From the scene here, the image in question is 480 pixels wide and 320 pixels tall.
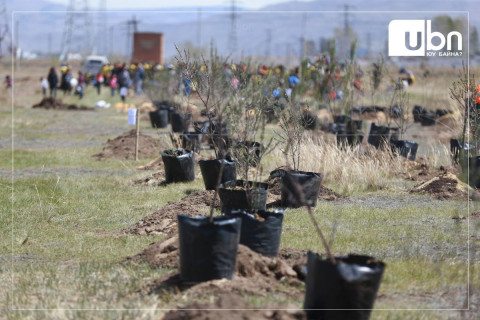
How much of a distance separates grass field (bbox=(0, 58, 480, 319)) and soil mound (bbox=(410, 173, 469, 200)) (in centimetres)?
22

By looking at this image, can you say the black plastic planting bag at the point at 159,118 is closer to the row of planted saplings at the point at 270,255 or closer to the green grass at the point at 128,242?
the green grass at the point at 128,242

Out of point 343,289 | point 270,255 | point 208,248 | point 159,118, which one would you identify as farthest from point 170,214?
point 159,118

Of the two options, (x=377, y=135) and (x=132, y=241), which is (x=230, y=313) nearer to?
(x=132, y=241)

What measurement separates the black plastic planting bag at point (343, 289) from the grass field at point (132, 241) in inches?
19.0

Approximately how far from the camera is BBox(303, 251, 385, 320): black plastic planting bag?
5.49 metres

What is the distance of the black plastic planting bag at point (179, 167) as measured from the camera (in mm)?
13242

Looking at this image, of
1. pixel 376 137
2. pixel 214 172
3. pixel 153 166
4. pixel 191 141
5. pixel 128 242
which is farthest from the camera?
pixel 376 137

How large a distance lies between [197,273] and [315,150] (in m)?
7.19

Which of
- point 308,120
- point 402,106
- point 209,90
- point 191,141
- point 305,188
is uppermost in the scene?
point 209,90

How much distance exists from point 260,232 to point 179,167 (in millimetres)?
5924

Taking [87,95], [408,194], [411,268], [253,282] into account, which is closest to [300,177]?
[408,194]

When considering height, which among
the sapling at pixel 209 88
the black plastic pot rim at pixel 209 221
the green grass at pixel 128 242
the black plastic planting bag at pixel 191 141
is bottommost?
the green grass at pixel 128 242

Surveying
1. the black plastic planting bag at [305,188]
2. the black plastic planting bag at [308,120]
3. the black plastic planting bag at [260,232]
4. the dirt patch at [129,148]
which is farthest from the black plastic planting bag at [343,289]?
the dirt patch at [129,148]

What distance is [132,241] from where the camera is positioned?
29.8ft
